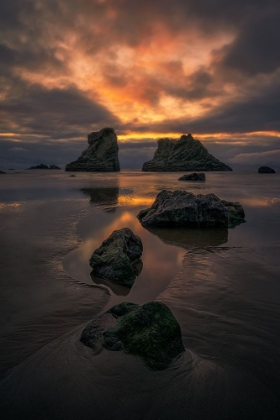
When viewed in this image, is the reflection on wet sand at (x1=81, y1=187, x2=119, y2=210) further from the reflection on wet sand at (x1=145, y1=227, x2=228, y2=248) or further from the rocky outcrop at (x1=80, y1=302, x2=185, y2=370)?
the rocky outcrop at (x1=80, y1=302, x2=185, y2=370)

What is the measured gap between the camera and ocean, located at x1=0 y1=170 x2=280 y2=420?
2496mm

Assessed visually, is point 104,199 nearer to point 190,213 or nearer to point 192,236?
point 190,213

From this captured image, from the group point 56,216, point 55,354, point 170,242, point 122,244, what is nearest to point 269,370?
point 55,354

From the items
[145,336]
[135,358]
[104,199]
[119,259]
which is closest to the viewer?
[135,358]

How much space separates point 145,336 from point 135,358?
0.84 ft

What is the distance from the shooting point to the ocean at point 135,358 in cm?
250

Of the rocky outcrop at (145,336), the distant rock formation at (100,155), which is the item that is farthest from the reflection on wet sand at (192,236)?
the distant rock formation at (100,155)

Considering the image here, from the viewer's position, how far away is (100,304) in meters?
4.48

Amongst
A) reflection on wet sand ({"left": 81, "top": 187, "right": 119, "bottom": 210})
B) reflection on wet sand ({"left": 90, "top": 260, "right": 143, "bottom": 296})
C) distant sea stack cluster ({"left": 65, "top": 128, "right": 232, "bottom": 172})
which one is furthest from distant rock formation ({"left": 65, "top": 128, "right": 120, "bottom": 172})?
reflection on wet sand ({"left": 90, "top": 260, "right": 143, "bottom": 296})

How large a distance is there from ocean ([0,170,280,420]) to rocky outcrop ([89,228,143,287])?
0.22 meters

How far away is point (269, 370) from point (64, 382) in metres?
2.15

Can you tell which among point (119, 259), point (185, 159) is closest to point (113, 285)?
point (119, 259)

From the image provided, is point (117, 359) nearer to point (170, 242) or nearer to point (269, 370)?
point (269, 370)

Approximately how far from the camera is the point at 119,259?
226 inches
